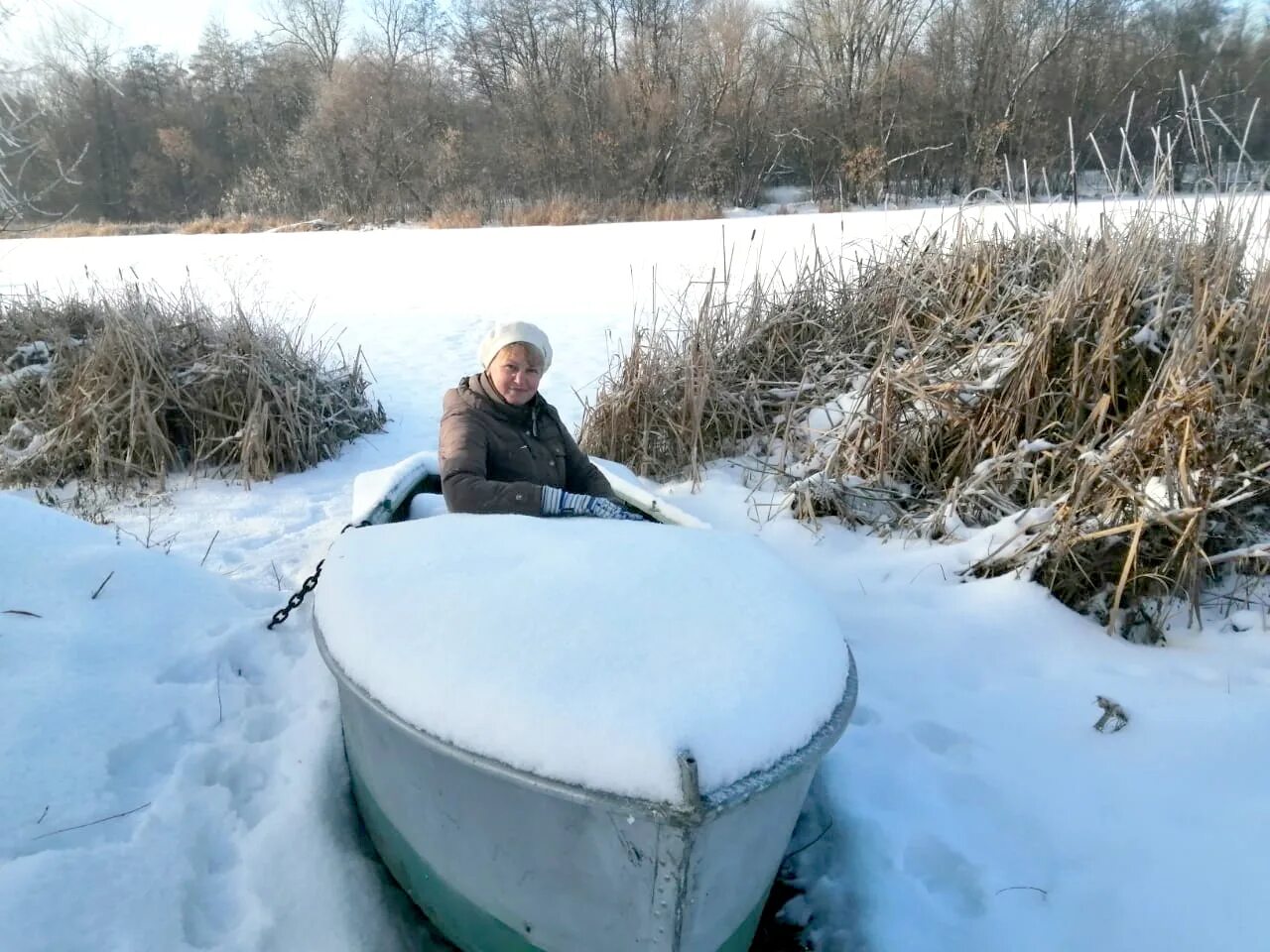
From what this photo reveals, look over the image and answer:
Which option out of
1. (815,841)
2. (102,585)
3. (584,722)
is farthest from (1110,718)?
(102,585)

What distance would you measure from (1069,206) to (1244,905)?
371 cm

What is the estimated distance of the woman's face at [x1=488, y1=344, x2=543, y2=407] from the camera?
2768mm

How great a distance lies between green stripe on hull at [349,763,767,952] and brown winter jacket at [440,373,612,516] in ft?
3.22

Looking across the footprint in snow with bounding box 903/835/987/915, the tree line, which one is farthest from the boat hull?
the tree line

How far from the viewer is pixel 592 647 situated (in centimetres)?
146

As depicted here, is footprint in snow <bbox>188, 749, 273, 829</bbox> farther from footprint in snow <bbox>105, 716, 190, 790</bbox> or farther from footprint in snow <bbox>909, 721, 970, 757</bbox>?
footprint in snow <bbox>909, 721, 970, 757</bbox>

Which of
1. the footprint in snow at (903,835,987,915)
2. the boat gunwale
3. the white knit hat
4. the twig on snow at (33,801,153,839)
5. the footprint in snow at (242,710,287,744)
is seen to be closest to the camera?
the boat gunwale

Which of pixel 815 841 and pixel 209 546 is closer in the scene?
pixel 815 841

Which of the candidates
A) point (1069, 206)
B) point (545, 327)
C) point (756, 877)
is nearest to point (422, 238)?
point (545, 327)

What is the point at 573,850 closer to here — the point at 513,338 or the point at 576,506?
the point at 576,506

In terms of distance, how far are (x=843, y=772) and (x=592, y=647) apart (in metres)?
1.29

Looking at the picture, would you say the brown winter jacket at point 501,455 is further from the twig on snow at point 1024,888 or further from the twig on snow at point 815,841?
the twig on snow at point 1024,888

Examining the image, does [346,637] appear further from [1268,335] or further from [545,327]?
[545,327]

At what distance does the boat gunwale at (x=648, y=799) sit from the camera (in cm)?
125
